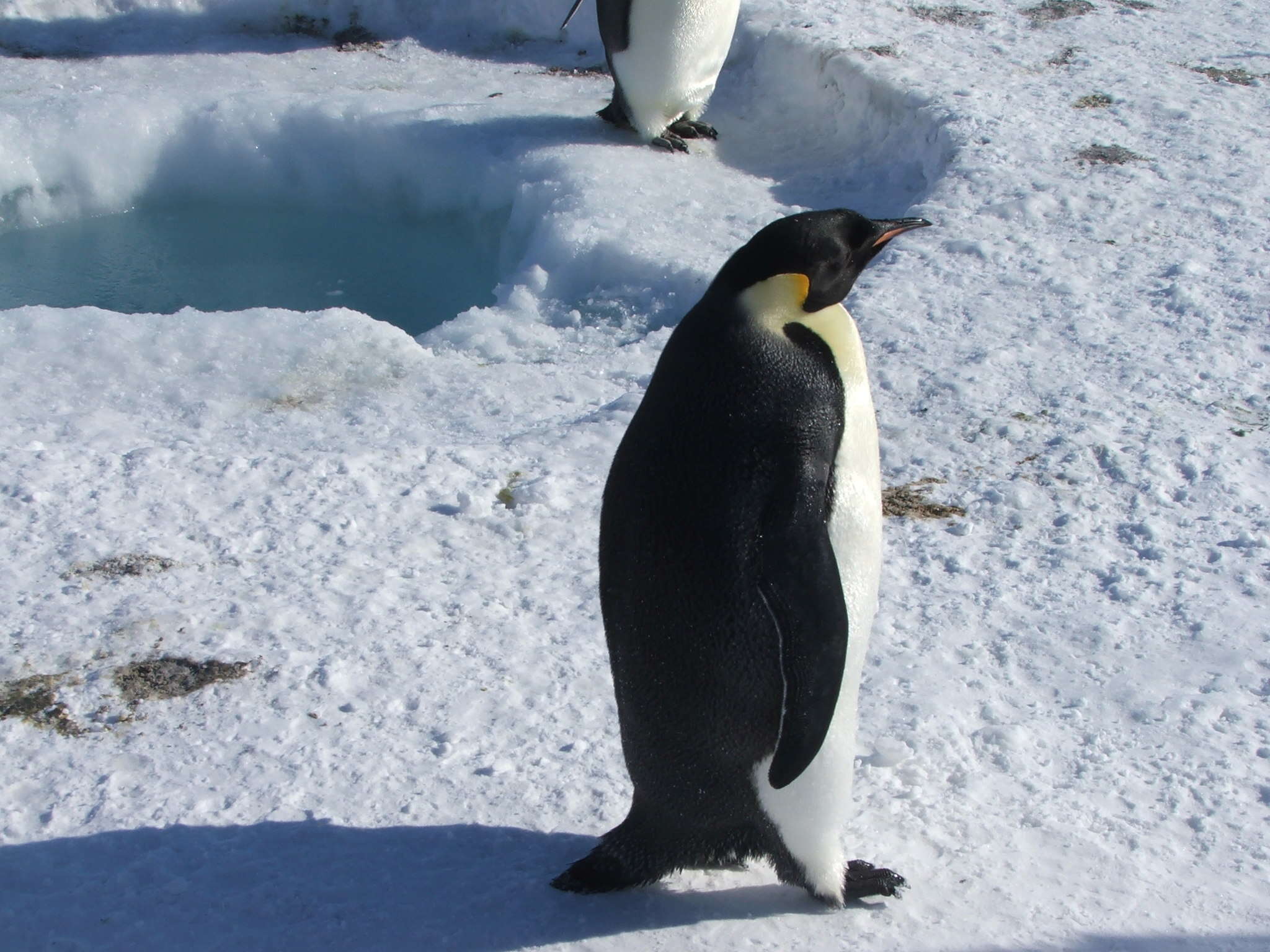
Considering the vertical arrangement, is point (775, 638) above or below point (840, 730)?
above

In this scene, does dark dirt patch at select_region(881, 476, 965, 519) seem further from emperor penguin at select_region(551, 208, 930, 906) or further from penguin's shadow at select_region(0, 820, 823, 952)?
penguin's shadow at select_region(0, 820, 823, 952)

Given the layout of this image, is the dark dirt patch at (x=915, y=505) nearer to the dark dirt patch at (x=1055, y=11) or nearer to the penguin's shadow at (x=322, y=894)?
the penguin's shadow at (x=322, y=894)

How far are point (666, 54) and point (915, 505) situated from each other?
10.7 ft

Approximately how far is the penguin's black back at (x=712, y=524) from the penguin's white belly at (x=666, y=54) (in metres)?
4.01

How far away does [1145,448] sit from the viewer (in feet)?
9.75

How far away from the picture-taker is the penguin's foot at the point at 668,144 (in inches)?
217

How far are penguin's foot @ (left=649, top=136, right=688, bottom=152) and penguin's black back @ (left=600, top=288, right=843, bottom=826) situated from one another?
157 inches

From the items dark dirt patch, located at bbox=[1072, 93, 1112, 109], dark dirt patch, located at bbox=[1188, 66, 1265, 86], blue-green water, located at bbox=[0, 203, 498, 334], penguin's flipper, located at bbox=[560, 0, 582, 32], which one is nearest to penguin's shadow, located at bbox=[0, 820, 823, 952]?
blue-green water, located at bbox=[0, 203, 498, 334]

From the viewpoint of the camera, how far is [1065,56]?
18.7ft

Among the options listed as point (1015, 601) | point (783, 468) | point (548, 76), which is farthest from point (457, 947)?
point (548, 76)

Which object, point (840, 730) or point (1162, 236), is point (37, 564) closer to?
point (840, 730)

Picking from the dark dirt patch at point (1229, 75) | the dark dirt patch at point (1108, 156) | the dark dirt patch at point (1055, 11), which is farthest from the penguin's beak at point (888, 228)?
the dark dirt patch at point (1055, 11)

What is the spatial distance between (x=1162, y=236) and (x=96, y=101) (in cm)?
454

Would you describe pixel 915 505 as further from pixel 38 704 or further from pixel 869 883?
pixel 38 704
